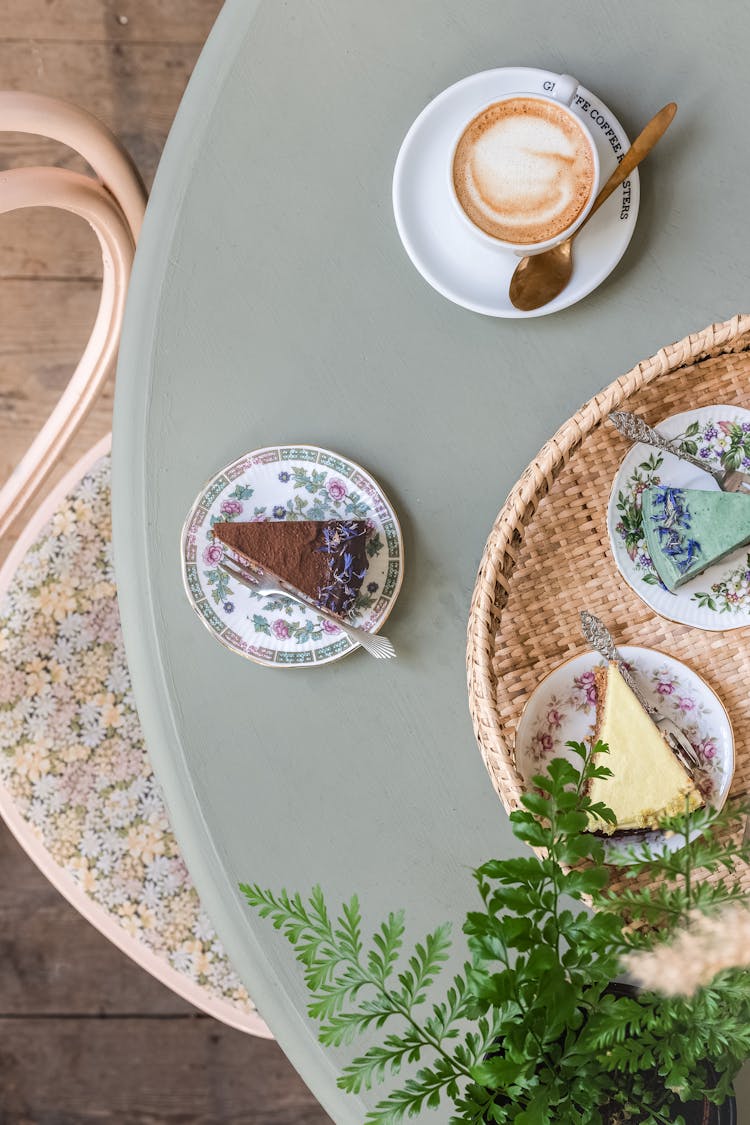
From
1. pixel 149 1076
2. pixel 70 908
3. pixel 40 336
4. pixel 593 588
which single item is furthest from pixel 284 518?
pixel 149 1076

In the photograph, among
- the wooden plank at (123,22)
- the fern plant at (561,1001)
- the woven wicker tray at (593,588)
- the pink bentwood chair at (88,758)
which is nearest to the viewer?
the fern plant at (561,1001)

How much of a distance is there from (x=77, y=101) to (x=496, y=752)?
4.37 feet

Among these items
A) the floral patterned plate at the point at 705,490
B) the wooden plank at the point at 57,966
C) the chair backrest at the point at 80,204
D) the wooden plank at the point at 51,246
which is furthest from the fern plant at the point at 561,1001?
the wooden plank at the point at 51,246

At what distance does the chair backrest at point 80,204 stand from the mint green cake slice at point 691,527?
1.73ft

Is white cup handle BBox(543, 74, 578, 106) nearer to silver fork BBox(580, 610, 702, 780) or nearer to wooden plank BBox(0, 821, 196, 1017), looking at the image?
silver fork BBox(580, 610, 702, 780)

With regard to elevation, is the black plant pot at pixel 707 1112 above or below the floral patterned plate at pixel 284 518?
below

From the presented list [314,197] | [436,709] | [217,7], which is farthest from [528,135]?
[217,7]

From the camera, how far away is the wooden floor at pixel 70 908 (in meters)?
1.51

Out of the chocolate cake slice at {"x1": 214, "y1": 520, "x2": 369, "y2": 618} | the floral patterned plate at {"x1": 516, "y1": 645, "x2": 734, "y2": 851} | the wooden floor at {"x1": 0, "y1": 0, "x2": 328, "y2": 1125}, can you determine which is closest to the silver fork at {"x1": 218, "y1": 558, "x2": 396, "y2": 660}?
the chocolate cake slice at {"x1": 214, "y1": 520, "x2": 369, "y2": 618}

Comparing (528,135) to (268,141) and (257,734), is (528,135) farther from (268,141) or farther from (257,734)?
(257,734)

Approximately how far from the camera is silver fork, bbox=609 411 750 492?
2.34 ft

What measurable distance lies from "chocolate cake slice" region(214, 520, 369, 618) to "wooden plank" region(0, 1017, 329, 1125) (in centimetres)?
112

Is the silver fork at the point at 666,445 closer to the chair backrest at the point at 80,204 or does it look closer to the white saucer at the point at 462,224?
the white saucer at the point at 462,224

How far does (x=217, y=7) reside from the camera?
1.51m
